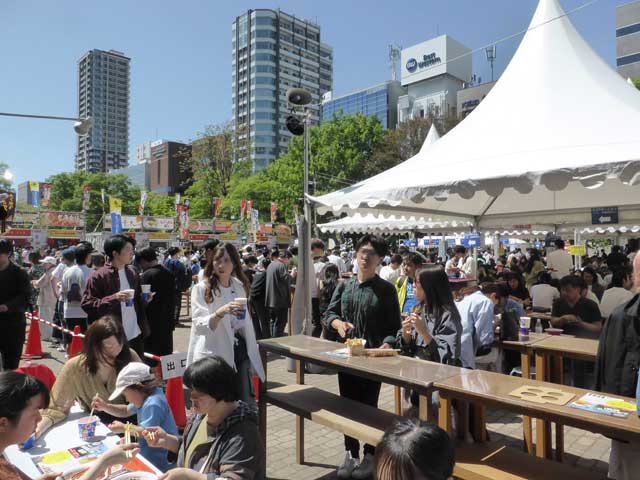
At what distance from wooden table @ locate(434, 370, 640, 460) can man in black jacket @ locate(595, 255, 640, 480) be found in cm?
30

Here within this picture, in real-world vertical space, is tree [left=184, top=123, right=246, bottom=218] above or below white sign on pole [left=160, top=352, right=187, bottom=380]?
above

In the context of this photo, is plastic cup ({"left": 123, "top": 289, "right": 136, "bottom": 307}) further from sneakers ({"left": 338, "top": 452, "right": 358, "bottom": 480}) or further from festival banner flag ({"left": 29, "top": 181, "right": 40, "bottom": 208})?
festival banner flag ({"left": 29, "top": 181, "right": 40, "bottom": 208})

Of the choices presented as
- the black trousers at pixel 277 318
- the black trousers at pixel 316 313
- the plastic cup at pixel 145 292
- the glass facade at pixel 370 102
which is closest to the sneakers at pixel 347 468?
the plastic cup at pixel 145 292

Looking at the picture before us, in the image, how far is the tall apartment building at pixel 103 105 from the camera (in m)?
A: 164

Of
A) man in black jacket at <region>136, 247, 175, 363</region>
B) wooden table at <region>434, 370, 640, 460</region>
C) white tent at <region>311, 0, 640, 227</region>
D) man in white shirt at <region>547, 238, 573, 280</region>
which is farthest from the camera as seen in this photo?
man in white shirt at <region>547, 238, 573, 280</region>

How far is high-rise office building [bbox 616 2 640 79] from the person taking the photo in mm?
52969

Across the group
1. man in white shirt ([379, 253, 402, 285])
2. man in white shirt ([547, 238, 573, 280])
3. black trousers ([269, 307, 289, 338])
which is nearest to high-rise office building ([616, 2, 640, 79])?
man in white shirt ([547, 238, 573, 280])

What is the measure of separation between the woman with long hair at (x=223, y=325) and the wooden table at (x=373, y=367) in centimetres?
16

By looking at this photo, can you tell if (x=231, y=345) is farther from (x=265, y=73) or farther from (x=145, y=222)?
(x=265, y=73)

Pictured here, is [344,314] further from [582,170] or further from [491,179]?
[582,170]

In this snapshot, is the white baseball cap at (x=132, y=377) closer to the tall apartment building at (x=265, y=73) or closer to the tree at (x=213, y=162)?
the tree at (x=213, y=162)

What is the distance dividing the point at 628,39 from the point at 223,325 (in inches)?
2697

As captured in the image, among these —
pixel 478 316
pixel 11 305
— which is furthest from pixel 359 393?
pixel 11 305

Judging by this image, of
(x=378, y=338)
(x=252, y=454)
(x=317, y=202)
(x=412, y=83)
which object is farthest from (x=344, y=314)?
(x=412, y=83)
